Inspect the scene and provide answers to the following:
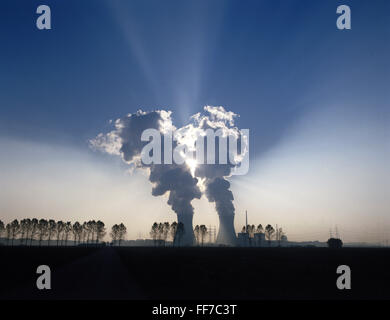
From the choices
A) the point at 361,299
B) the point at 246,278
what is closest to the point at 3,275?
the point at 246,278

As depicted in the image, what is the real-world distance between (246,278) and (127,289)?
1270 centimetres

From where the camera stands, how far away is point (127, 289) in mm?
18969

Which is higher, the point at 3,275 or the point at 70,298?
the point at 70,298
